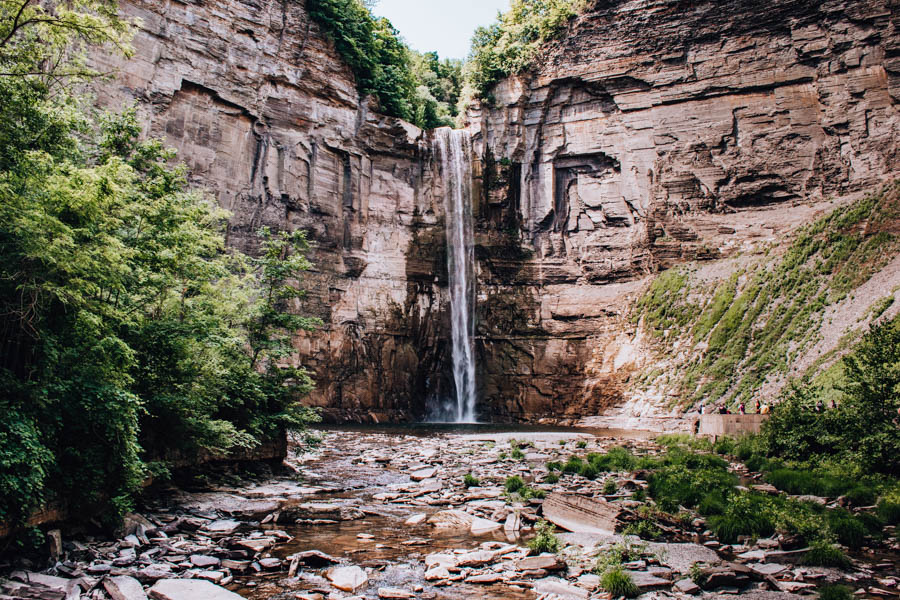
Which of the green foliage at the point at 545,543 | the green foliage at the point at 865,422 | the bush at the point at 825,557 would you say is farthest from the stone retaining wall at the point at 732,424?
the green foliage at the point at 545,543

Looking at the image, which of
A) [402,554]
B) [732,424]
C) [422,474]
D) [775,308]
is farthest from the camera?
[775,308]

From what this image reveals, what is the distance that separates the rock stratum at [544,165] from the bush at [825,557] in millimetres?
30156

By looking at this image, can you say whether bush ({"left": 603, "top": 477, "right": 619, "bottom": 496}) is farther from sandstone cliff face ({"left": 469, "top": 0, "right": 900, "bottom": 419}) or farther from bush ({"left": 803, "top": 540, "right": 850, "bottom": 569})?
sandstone cliff face ({"left": 469, "top": 0, "right": 900, "bottom": 419})

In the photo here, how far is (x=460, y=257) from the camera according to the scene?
43250mm

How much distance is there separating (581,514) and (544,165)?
126 feet

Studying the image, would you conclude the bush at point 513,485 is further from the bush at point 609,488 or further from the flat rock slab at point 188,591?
the flat rock slab at point 188,591

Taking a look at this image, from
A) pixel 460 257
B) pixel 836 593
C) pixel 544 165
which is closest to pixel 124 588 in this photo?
pixel 836 593

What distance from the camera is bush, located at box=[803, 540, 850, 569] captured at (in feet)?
21.7

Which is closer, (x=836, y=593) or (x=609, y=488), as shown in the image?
(x=836, y=593)

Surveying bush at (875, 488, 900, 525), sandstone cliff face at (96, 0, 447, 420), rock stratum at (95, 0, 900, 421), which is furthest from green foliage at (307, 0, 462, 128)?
bush at (875, 488, 900, 525)

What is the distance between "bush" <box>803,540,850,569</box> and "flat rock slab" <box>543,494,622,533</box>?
94.9 inches

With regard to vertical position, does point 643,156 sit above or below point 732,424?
above

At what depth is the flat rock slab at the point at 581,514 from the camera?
8336mm

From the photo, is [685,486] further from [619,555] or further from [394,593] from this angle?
[394,593]
